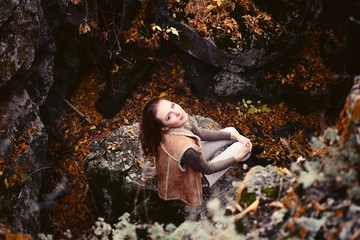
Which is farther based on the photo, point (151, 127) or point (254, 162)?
point (254, 162)

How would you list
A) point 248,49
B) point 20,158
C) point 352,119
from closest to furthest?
1. point 352,119
2. point 20,158
3. point 248,49

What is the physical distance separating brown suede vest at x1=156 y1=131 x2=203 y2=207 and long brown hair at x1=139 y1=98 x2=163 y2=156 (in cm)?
10

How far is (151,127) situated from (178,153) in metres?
0.49

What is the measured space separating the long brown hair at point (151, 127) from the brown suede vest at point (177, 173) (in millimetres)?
103

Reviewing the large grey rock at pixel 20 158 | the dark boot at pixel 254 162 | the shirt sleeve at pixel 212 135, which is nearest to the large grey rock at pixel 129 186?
the dark boot at pixel 254 162

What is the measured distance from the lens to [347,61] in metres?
4.80

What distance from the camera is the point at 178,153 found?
2961 millimetres

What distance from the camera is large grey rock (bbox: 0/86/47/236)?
3.81 metres

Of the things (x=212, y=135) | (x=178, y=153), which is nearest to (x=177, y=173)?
(x=178, y=153)

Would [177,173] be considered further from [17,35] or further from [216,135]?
[17,35]

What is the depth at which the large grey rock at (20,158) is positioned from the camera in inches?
150

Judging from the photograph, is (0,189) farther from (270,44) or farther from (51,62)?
(270,44)

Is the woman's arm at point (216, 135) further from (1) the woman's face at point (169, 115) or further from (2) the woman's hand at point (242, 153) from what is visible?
(1) the woman's face at point (169, 115)

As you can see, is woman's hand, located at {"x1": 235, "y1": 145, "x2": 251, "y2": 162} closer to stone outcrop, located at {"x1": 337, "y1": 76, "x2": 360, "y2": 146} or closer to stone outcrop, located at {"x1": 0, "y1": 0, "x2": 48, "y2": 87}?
stone outcrop, located at {"x1": 337, "y1": 76, "x2": 360, "y2": 146}
